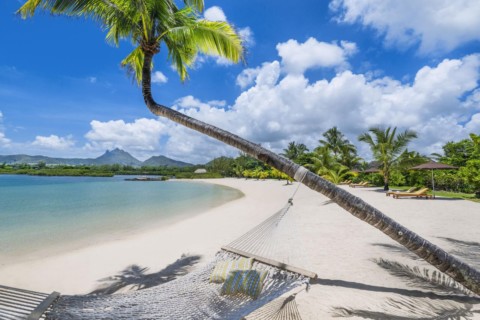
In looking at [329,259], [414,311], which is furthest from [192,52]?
[414,311]

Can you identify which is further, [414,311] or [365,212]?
[414,311]

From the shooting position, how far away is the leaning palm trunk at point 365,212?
175cm

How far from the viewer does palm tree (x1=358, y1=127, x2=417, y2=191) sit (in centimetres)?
1438

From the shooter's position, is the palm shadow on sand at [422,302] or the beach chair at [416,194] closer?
the palm shadow on sand at [422,302]

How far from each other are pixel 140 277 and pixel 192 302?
210 centimetres

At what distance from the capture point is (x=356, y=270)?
3502 millimetres

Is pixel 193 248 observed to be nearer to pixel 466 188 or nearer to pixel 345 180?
pixel 466 188

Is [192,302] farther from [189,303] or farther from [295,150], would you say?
[295,150]

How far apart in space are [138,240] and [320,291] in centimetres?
476

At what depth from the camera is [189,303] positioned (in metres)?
2.17

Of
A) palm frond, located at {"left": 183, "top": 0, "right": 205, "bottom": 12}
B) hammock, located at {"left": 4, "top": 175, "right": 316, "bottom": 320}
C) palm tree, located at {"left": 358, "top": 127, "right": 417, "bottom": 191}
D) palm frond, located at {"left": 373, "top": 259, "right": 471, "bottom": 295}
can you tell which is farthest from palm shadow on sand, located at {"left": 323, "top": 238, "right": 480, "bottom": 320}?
palm tree, located at {"left": 358, "top": 127, "right": 417, "bottom": 191}

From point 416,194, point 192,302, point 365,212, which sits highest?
point 365,212

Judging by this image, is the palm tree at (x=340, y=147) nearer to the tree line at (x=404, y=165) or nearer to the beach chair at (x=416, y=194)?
the tree line at (x=404, y=165)

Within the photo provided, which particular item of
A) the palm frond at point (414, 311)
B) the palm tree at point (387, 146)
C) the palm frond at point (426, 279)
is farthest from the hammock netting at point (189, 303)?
the palm tree at point (387, 146)
